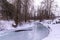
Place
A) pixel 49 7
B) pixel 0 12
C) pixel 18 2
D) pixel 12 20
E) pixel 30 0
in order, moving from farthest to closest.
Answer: pixel 49 7, pixel 30 0, pixel 0 12, pixel 12 20, pixel 18 2

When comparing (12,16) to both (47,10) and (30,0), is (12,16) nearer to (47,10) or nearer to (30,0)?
(30,0)

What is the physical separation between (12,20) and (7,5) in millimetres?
3546

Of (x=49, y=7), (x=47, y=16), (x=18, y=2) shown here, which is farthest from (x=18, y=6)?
(x=47, y=16)

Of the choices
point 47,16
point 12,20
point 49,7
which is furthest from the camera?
point 47,16

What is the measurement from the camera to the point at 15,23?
2723 cm

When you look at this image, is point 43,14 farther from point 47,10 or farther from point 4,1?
point 4,1

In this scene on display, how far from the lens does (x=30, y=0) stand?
32.1m

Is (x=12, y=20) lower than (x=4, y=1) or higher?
lower

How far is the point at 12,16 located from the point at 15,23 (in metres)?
2.25

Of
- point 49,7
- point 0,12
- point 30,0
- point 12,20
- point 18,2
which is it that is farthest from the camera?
point 49,7

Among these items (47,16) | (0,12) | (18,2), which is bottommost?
(47,16)

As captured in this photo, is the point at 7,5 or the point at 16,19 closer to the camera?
the point at 16,19

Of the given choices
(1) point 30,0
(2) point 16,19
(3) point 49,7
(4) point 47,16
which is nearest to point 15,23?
(2) point 16,19

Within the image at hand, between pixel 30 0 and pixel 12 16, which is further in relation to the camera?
pixel 30 0
